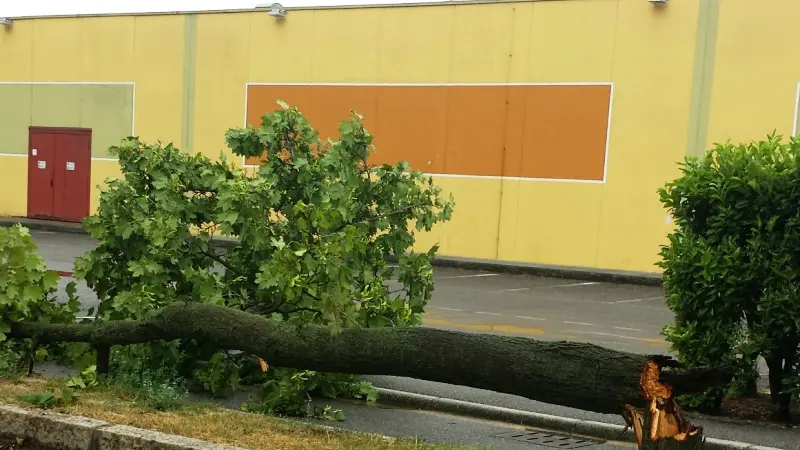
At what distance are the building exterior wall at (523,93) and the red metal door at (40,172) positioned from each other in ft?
14.3

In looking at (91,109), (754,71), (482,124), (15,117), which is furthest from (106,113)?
(754,71)

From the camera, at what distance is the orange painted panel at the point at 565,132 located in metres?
20.4

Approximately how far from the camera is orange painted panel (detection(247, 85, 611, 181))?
67.6ft

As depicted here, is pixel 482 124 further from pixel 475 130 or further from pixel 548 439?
pixel 548 439

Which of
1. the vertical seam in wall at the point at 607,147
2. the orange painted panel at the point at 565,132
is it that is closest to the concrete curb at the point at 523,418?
the vertical seam in wall at the point at 607,147

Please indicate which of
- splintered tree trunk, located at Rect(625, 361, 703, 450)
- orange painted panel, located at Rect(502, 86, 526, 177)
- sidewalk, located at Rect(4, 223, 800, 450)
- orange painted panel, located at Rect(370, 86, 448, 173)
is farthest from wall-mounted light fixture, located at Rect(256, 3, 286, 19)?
splintered tree trunk, located at Rect(625, 361, 703, 450)

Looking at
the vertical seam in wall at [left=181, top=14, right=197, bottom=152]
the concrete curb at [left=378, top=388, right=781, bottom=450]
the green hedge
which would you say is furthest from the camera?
the vertical seam in wall at [left=181, top=14, right=197, bottom=152]

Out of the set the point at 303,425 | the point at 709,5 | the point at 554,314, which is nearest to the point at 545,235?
the point at 709,5

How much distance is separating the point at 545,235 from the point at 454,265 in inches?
79.3

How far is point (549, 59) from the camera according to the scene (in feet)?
68.6

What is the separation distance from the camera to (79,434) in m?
5.86

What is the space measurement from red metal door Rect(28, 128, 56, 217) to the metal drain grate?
23.5 meters

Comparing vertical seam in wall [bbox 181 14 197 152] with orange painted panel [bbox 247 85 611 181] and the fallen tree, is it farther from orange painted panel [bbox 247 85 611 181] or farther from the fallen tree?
the fallen tree

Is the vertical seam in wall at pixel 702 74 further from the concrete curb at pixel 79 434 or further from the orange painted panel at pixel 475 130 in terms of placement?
the concrete curb at pixel 79 434
